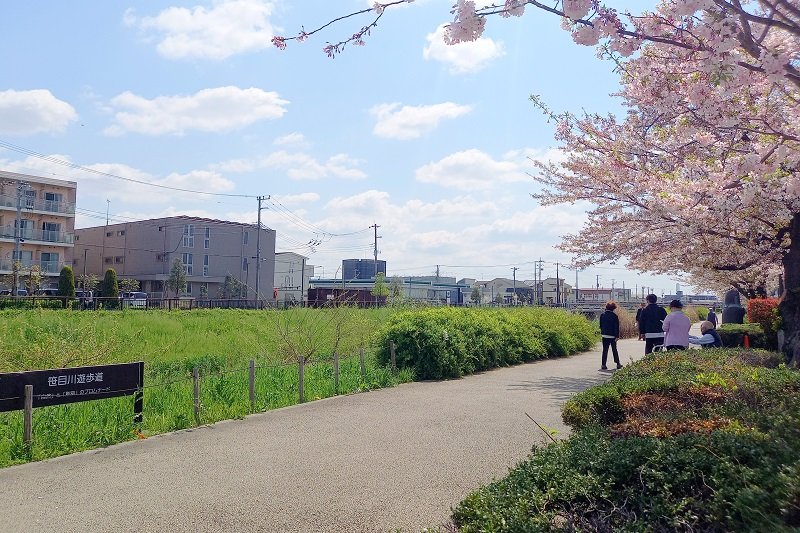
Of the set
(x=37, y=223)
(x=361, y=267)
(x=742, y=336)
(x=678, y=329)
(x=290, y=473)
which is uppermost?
(x=37, y=223)

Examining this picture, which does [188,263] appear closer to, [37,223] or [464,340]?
[37,223]

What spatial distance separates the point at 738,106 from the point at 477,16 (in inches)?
188

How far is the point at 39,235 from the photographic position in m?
45.4

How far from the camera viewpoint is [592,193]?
13680 millimetres

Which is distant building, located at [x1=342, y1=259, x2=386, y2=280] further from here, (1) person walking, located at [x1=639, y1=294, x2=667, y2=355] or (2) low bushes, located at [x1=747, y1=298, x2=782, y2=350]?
(1) person walking, located at [x1=639, y1=294, x2=667, y2=355]

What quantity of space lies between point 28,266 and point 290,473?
46.2m

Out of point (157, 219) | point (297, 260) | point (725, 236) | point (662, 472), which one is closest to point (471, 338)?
point (725, 236)

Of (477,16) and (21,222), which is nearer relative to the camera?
(477,16)

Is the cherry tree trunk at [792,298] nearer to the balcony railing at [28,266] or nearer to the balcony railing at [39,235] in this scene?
the balcony railing at [28,266]

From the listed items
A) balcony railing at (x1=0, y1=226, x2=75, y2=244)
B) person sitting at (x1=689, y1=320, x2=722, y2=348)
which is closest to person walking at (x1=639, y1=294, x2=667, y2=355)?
person sitting at (x1=689, y1=320, x2=722, y2=348)

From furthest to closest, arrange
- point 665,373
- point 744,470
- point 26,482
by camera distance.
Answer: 1. point 665,373
2. point 26,482
3. point 744,470

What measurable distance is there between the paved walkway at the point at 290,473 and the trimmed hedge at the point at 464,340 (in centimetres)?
371

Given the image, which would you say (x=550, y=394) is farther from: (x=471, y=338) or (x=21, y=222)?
(x=21, y=222)

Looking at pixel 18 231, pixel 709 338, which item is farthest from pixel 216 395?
pixel 18 231
